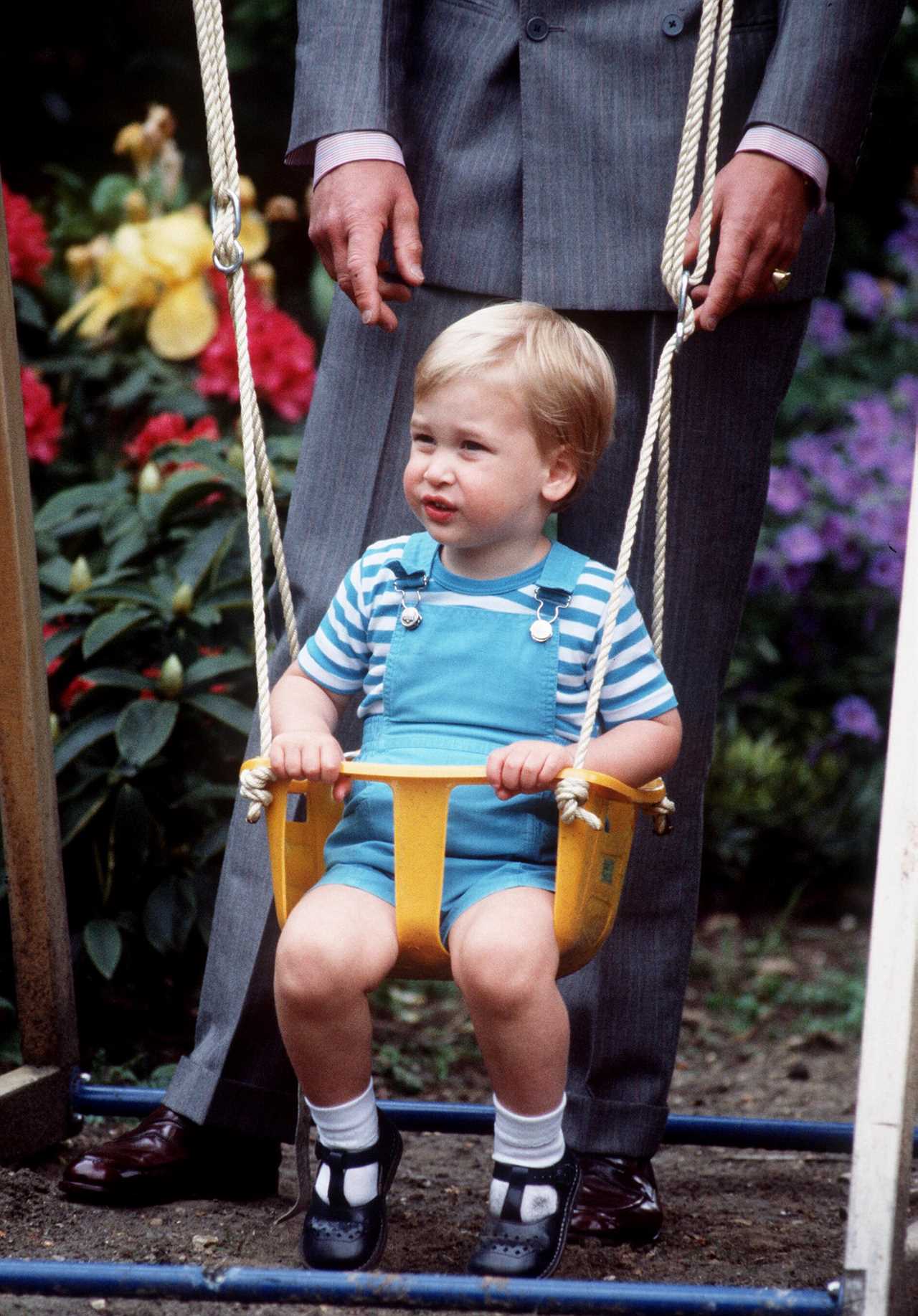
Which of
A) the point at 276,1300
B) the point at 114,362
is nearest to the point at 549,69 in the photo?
the point at 276,1300

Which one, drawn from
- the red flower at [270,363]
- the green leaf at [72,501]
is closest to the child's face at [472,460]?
the green leaf at [72,501]

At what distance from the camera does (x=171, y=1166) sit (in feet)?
6.42

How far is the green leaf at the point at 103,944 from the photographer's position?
244cm

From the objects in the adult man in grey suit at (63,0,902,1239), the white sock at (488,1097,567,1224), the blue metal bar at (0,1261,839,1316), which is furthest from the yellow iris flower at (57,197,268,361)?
the blue metal bar at (0,1261,839,1316)

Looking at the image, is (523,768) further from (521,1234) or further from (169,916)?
(169,916)

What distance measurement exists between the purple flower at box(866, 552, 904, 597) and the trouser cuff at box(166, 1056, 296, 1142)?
246 centimetres

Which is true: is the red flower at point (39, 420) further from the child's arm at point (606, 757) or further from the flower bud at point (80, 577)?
the child's arm at point (606, 757)

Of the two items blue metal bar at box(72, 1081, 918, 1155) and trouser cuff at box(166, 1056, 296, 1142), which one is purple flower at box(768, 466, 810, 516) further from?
trouser cuff at box(166, 1056, 296, 1142)

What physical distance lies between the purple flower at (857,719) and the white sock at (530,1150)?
2.52 metres

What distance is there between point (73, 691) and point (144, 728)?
23 cm

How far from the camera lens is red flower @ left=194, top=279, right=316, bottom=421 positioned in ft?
10.4

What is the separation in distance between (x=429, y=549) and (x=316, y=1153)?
2.16ft

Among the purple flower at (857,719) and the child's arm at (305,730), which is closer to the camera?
the child's arm at (305,730)

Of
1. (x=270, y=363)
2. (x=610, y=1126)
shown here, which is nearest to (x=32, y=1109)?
Result: (x=610, y=1126)
